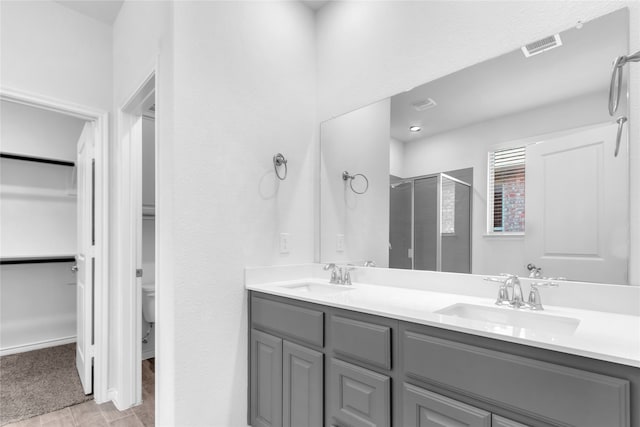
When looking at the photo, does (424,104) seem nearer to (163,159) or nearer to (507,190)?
(507,190)

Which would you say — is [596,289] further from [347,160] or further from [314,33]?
[314,33]

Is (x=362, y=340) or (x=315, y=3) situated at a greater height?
(x=315, y=3)

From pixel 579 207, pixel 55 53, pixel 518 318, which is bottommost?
pixel 518 318

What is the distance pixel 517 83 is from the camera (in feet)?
4.88

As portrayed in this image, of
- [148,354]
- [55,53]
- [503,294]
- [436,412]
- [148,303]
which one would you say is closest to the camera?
[436,412]

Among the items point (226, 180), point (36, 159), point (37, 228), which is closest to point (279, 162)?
point (226, 180)

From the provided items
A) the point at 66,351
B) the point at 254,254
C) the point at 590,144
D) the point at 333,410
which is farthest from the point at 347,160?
the point at 66,351

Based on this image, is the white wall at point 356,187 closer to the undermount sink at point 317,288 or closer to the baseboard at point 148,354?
the undermount sink at point 317,288

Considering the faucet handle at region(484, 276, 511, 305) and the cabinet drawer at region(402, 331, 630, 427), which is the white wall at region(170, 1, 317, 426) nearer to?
the cabinet drawer at region(402, 331, 630, 427)

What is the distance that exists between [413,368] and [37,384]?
2993mm

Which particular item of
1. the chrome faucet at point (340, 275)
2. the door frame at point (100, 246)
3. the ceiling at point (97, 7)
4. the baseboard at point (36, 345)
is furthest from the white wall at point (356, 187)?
the baseboard at point (36, 345)

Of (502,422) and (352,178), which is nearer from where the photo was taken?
(502,422)

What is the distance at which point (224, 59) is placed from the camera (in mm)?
1874

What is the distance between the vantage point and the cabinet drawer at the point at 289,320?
59.6 inches
